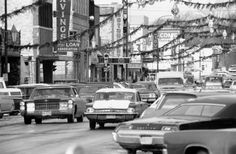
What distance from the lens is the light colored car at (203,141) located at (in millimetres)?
11120


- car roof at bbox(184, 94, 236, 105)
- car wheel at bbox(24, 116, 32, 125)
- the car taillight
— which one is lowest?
car wheel at bbox(24, 116, 32, 125)

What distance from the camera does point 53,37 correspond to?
280 feet

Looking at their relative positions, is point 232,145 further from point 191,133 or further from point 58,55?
point 58,55

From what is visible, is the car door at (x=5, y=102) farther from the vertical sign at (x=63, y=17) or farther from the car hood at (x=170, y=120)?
the vertical sign at (x=63, y=17)

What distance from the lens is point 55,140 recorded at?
22.3 meters

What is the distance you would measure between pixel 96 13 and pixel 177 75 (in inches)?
2165

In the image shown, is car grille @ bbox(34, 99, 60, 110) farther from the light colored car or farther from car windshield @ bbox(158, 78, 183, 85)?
car windshield @ bbox(158, 78, 183, 85)

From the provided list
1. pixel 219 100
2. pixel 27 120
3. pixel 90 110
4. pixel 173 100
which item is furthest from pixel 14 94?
pixel 219 100

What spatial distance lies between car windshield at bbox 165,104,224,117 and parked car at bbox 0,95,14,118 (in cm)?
2168

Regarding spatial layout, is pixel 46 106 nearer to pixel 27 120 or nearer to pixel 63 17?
pixel 27 120

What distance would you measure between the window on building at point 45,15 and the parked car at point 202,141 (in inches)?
2685

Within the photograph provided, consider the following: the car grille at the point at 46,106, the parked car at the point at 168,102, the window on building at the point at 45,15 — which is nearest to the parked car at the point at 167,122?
the parked car at the point at 168,102

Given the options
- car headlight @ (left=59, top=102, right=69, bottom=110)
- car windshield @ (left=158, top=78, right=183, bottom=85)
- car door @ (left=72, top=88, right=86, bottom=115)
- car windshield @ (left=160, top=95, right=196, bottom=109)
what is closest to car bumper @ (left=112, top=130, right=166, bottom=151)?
car windshield @ (left=160, top=95, right=196, bottom=109)

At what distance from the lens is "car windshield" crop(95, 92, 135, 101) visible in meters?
27.2
